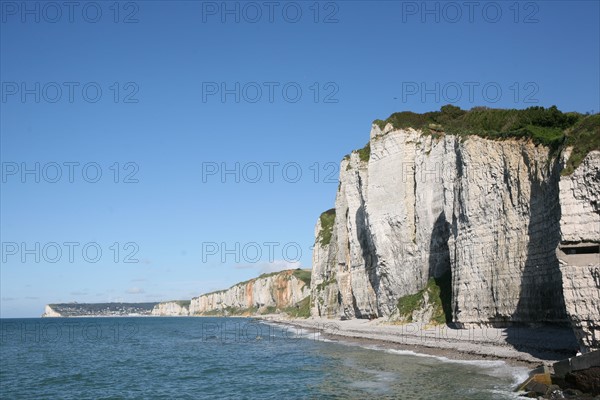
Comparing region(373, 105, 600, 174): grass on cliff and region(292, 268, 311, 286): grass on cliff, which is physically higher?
region(373, 105, 600, 174): grass on cliff

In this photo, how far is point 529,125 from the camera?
3422 centimetres

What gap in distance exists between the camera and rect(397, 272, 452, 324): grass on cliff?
4353 centimetres

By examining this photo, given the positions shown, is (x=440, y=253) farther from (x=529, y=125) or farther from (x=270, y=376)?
(x=270, y=376)

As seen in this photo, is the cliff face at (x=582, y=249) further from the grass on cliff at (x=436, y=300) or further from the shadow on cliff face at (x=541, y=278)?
the grass on cliff at (x=436, y=300)

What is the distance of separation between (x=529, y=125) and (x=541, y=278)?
994 centimetres

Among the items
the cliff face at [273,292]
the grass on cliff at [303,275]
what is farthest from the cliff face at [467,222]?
the cliff face at [273,292]

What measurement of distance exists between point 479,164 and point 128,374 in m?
26.8

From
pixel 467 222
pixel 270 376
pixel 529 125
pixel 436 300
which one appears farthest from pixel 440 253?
pixel 270 376

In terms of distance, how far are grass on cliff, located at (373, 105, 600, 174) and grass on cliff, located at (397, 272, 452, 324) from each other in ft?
41.3

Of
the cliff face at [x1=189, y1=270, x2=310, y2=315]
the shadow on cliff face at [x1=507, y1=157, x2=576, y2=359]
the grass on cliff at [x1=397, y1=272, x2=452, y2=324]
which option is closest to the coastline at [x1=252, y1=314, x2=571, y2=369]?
the shadow on cliff face at [x1=507, y1=157, x2=576, y2=359]

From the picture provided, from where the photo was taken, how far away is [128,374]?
3462 cm

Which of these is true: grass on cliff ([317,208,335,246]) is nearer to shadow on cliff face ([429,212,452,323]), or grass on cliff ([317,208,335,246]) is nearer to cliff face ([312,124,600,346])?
cliff face ([312,124,600,346])

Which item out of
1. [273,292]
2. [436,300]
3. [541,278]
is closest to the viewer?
[541,278]

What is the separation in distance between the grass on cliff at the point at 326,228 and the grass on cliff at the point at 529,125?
41033 mm
